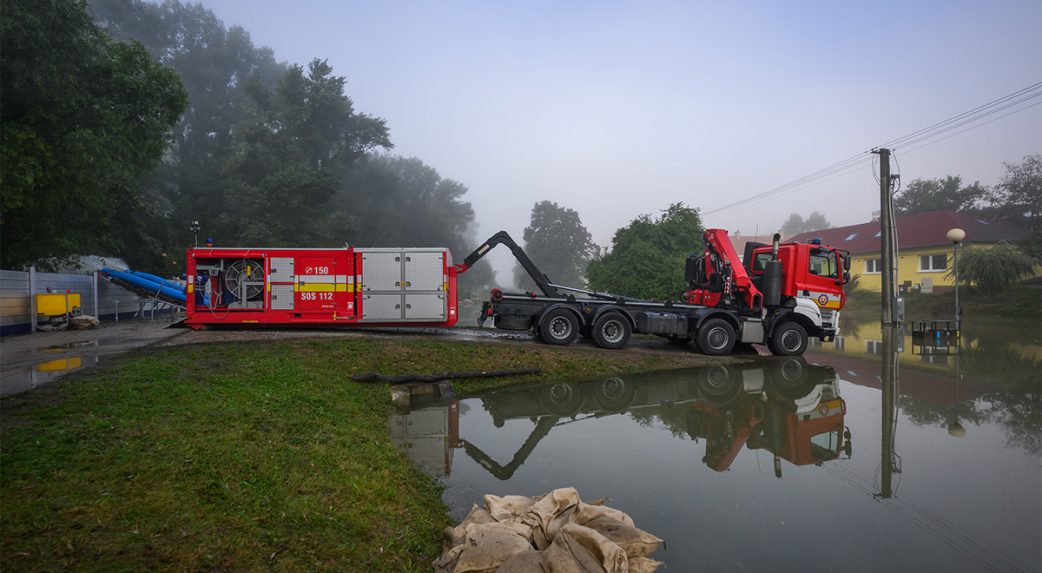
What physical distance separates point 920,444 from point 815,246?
8762 millimetres

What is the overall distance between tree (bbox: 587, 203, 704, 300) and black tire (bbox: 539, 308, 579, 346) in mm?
14652

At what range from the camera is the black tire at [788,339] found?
13.9 meters

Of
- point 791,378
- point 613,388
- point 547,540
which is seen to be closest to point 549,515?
point 547,540

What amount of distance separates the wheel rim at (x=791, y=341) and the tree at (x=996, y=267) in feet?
77.2

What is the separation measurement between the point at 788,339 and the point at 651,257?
1577 cm

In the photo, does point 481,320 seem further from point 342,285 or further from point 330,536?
point 330,536

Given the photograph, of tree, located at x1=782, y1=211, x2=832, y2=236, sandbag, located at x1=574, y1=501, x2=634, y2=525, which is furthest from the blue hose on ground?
tree, located at x1=782, y1=211, x2=832, y2=236

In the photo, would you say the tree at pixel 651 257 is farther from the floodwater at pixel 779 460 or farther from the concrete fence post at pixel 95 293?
the concrete fence post at pixel 95 293

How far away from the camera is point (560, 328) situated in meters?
13.9

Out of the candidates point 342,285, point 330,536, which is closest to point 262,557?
point 330,536

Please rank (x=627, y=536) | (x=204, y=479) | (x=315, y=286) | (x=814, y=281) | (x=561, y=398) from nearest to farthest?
(x=627, y=536) < (x=204, y=479) < (x=561, y=398) < (x=814, y=281) < (x=315, y=286)

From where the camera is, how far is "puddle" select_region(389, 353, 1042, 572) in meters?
4.24

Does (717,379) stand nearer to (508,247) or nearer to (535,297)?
(535,297)

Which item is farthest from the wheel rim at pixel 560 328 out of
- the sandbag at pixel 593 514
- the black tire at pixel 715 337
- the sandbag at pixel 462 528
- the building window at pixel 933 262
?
the building window at pixel 933 262
